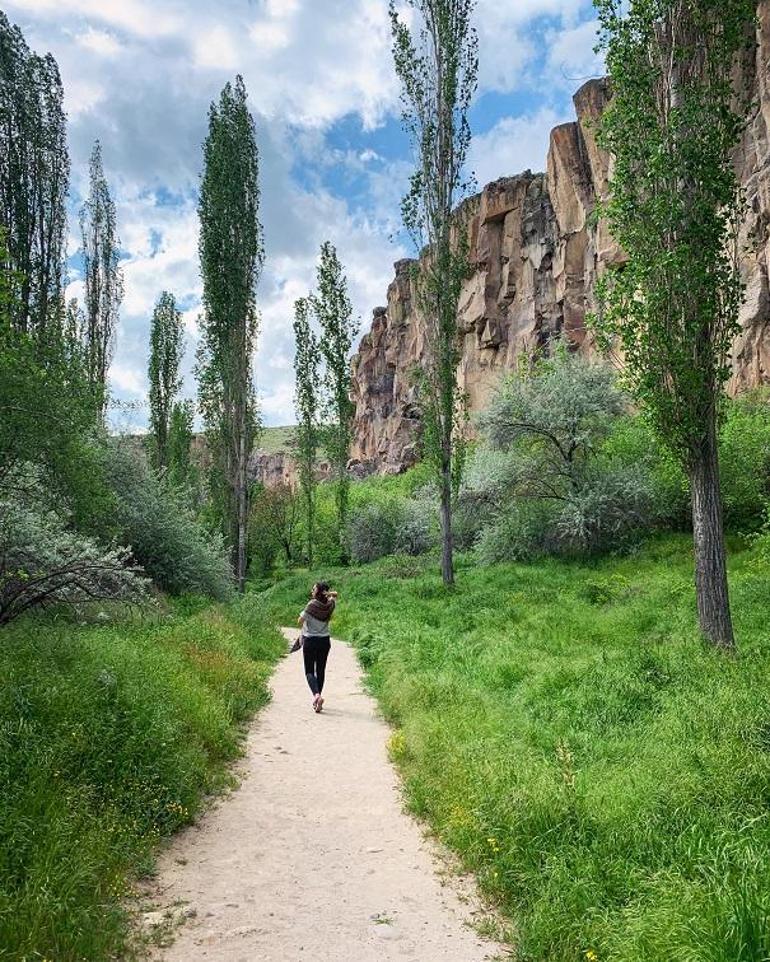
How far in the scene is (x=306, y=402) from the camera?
120 ft

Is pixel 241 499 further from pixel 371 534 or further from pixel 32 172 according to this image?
pixel 32 172

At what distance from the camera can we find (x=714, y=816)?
396cm

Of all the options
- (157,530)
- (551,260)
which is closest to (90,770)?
(157,530)

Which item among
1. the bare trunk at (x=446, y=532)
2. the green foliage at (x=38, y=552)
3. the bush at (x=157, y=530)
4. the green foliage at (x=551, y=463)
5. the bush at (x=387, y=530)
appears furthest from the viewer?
the bush at (x=387, y=530)

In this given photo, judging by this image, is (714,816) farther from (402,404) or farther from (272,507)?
(402,404)

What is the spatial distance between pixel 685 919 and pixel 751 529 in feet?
54.8

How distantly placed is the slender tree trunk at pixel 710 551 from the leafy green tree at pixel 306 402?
28729mm

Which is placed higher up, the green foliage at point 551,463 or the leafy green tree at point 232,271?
the leafy green tree at point 232,271

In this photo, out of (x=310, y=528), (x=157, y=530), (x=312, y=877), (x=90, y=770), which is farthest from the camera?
(x=310, y=528)

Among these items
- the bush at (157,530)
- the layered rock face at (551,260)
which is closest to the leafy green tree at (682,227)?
the bush at (157,530)

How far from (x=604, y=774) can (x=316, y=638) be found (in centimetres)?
484

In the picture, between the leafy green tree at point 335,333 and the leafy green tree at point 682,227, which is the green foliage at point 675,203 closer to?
the leafy green tree at point 682,227

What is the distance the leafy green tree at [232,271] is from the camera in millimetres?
26609

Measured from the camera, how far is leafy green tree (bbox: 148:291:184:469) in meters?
35.6
